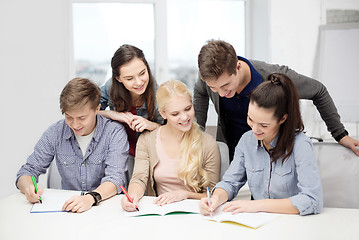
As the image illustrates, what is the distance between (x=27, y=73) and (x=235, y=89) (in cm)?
229

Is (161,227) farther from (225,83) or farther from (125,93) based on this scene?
(125,93)

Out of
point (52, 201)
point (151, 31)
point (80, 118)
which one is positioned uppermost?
point (151, 31)

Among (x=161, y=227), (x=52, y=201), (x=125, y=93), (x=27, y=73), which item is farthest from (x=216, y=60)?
(x=27, y=73)

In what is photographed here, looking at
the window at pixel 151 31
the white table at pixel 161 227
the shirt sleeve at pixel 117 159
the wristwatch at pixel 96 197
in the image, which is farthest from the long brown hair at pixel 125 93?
the window at pixel 151 31

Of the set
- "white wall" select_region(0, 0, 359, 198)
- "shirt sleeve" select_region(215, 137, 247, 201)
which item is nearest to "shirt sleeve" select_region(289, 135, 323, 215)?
"shirt sleeve" select_region(215, 137, 247, 201)

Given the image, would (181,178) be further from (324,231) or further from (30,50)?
(30,50)

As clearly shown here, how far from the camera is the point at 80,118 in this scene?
1.79m

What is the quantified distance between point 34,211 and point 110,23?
8.45ft

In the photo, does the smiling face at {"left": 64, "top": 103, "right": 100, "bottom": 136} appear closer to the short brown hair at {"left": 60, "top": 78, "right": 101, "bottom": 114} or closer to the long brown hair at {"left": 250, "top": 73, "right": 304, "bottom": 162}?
the short brown hair at {"left": 60, "top": 78, "right": 101, "bottom": 114}

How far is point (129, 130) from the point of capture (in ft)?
6.68

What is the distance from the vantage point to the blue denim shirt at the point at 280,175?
1.41 meters

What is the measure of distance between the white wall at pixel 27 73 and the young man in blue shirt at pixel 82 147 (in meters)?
1.64

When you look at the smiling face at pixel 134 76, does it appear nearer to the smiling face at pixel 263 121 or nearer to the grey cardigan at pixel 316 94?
the grey cardigan at pixel 316 94

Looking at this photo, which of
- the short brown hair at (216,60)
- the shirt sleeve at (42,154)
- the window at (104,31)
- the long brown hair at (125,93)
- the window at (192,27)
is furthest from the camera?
the window at (192,27)
